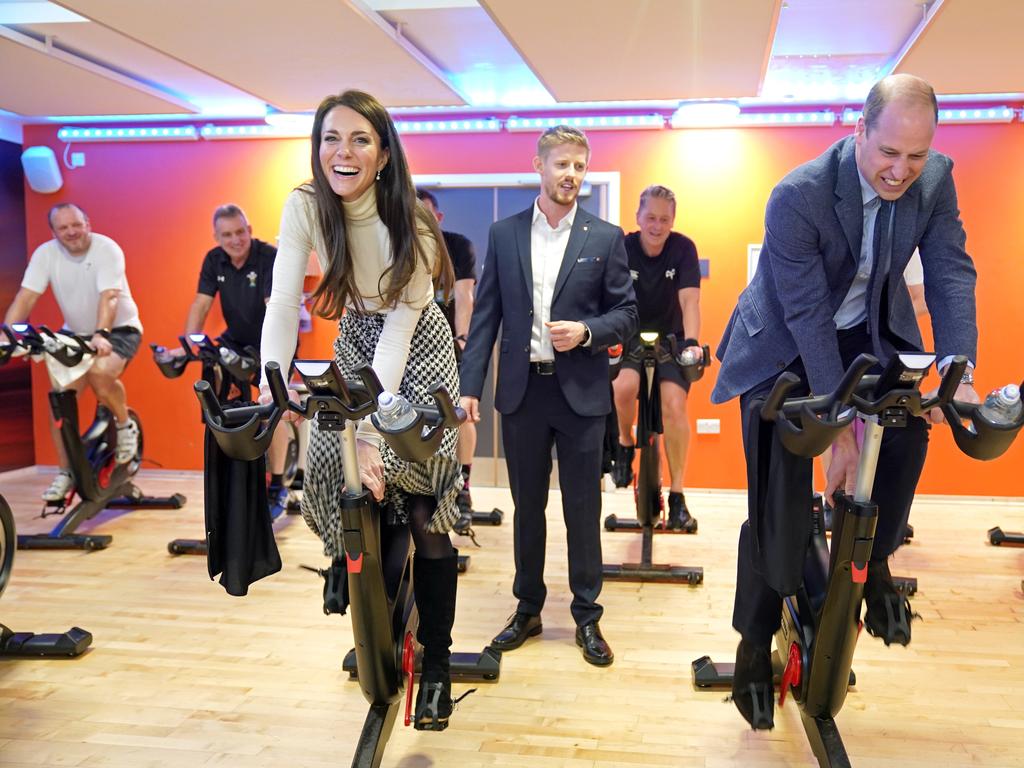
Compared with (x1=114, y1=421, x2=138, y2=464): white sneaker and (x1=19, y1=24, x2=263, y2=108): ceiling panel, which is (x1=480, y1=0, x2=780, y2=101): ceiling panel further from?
(x1=114, y1=421, x2=138, y2=464): white sneaker

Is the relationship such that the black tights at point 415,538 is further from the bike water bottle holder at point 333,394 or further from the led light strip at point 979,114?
the led light strip at point 979,114

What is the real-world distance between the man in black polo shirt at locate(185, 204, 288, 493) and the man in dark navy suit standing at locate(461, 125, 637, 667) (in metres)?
2.42

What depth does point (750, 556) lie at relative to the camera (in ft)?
8.00

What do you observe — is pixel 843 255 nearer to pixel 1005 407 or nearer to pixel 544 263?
pixel 1005 407

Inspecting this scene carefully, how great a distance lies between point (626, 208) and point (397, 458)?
447 cm

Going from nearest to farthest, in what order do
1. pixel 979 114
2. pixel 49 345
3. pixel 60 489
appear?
pixel 49 345
pixel 60 489
pixel 979 114

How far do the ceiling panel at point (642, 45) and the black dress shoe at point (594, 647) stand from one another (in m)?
2.69

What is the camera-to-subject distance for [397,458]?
2.40m

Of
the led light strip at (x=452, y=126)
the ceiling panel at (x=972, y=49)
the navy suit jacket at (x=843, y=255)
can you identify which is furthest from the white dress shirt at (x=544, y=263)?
the led light strip at (x=452, y=126)

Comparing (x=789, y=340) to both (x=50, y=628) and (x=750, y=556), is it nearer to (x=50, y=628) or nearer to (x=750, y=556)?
(x=750, y=556)

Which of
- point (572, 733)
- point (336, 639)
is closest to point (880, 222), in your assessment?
point (572, 733)

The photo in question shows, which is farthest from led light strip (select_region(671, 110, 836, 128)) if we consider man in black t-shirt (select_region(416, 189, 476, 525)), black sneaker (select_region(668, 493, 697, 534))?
black sneaker (select_region(668, 493, 697, 534))

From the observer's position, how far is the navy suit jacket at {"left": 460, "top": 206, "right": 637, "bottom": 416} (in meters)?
3.23

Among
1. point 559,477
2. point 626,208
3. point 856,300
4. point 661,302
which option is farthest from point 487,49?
point 856,300
